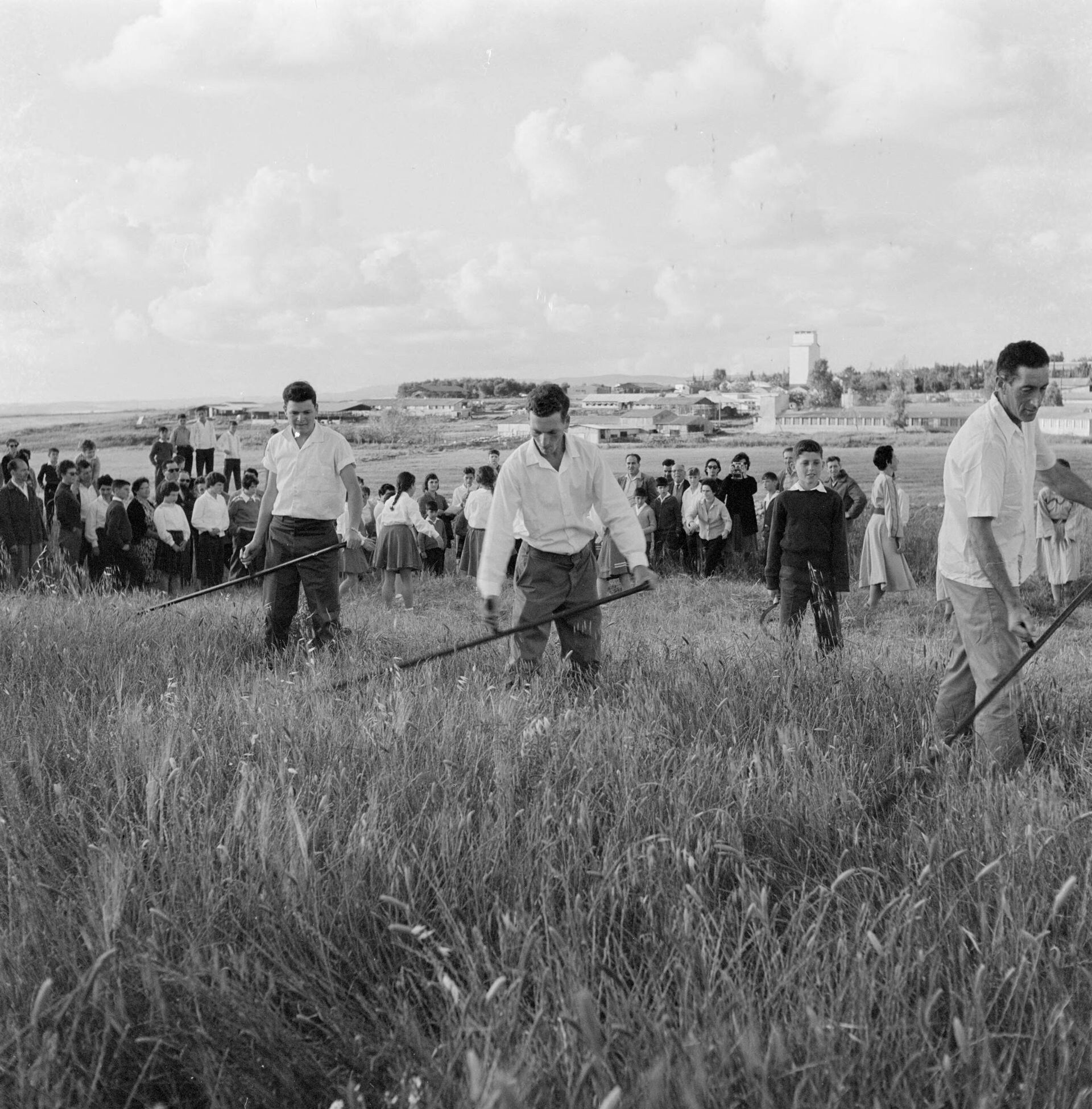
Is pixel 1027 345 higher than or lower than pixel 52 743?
higher

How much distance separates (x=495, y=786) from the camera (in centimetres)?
424

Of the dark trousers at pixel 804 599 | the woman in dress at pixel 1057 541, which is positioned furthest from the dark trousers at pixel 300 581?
the woman in dress at pixel 1057 541

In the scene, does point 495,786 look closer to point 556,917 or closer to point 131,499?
point 556,917

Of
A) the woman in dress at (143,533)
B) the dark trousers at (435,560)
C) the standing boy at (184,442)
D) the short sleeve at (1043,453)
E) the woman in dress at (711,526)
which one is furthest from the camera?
the standing boy at (184,442)

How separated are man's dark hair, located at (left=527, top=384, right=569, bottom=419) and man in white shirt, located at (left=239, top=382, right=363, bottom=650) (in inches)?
90.1

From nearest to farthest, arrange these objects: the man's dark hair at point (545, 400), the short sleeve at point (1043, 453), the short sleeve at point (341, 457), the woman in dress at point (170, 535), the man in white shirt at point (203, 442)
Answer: the short sleeve at point (1043, 453) < the man's dark hair at point (545, 400) < the short sleeve at point (341, 457) < the woman in dress at point (170, 535) < the man in white shirt at point (203, 442)

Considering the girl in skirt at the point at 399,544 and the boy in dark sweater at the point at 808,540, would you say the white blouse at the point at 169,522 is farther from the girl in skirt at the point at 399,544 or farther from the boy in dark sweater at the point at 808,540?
the boy in dark sweater at the point at 808,540

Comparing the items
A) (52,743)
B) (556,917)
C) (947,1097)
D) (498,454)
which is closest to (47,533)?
(498,454)

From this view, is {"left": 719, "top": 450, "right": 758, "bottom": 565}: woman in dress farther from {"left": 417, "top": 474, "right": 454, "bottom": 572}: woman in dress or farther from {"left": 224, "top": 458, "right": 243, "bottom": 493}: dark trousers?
{"left": 224, "top": 458, "right": 243, "bottom": 493}: dark trousers

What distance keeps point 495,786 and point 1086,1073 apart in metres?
2.12

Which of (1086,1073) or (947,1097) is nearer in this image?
(947,1097)

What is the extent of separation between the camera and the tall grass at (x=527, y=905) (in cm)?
254

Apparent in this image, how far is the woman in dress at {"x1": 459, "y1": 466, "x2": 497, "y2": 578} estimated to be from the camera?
51.9 ft

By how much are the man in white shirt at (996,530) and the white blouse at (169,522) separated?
11.3m
